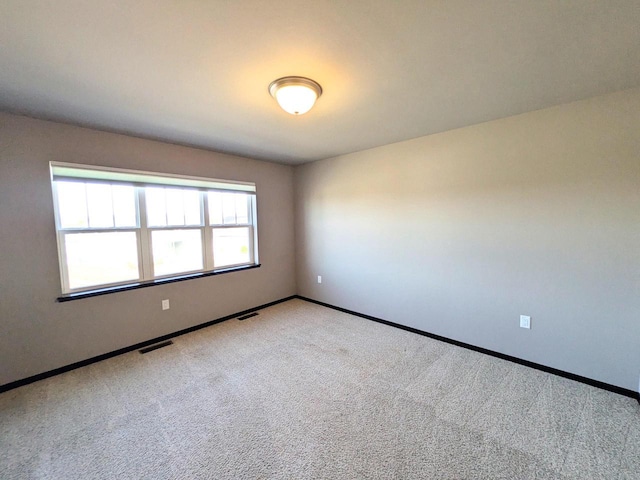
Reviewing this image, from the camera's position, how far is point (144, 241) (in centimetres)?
305

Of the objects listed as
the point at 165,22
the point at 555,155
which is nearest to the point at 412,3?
the point at 165,22

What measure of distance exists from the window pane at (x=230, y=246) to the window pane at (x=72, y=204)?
141 centimetres

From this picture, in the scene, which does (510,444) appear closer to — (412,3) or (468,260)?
(468,260)

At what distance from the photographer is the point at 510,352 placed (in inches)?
102

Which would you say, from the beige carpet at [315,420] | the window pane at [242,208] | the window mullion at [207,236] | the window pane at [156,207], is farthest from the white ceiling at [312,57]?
the beige carpet at [315,420]

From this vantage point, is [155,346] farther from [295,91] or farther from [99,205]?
[295,91]

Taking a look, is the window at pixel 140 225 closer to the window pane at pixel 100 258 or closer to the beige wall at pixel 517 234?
the window pane at pixel 100 258

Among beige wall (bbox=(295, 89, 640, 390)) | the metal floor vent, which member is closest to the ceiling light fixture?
beige wall (bbox=(295, 89, 640, 390))

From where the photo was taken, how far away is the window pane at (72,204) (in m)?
2.53

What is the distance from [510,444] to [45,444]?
297 centimetres

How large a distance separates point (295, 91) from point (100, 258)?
8.89ft

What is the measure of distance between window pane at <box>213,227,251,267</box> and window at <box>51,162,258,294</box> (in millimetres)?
14

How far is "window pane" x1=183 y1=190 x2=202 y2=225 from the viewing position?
3.43 m

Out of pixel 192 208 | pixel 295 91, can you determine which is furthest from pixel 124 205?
pixel 295 91
